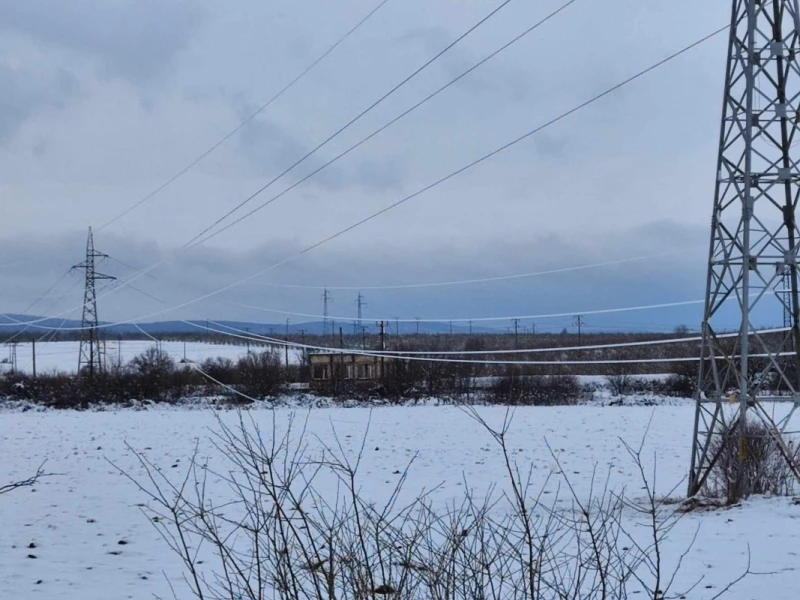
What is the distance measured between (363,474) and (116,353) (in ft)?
266

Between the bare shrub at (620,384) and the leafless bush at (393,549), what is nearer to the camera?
the leafless bush at (393,549)

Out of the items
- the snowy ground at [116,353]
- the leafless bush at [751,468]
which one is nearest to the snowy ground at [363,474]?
the leafless bush at [751,468]

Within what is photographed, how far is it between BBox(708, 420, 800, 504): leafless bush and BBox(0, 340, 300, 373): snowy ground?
195 ft

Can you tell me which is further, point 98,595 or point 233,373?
point 233,373

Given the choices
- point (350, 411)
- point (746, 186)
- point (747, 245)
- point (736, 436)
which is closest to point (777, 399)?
point (736, 436)

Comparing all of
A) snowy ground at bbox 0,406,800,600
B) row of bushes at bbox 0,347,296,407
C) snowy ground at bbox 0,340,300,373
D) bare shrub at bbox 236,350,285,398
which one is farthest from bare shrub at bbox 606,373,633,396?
snowy ground at bbox 0,340,300,373

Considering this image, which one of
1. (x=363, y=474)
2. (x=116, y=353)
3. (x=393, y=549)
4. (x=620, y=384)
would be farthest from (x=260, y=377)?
(x=116, y=353)

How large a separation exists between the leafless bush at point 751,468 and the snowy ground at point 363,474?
0.64 meters

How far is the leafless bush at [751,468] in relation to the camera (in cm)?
1278

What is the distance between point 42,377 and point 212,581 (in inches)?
1818

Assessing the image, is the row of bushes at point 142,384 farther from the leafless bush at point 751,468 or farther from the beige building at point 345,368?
the leafless bush at point 751,468

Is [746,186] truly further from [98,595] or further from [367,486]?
[98,595]

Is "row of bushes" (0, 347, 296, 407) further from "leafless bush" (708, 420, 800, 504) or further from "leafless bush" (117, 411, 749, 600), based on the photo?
"leafless bush" (117, 411, 749, 600)

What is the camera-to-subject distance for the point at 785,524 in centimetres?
1043
